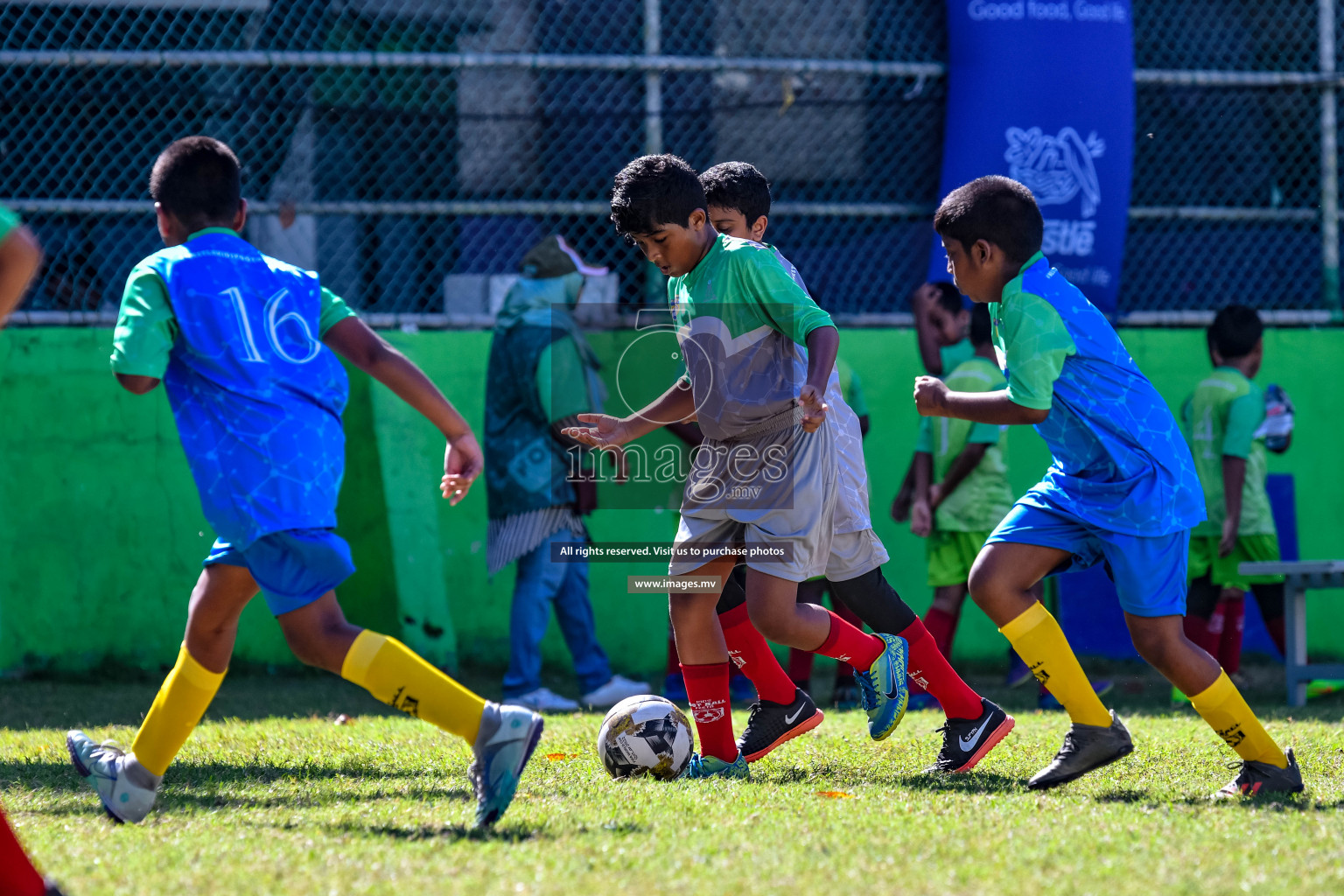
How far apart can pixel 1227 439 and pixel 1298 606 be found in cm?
89

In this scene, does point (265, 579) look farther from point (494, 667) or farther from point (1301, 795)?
point (494, 667)

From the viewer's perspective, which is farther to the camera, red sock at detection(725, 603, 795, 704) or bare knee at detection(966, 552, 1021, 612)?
red sock at detection(725, 603, 795, 704)

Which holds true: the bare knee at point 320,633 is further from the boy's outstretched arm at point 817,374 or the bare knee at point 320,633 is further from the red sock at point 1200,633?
the red sock at point 1200,633

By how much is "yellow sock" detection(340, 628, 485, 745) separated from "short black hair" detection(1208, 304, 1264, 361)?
491cm

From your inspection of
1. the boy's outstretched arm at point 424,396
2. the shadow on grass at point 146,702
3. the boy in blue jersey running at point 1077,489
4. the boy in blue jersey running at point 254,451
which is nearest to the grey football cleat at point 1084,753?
the boy in blue jersey running at point 1077,489

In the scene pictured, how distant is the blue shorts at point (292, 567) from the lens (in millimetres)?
3275

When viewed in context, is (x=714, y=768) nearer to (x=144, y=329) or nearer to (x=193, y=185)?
(x=144, y=329)

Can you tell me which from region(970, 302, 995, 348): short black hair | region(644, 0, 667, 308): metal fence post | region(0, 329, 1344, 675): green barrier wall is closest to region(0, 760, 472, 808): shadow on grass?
region(0, 329, 1344, 675): green barrier wall

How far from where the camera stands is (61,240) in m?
7.78

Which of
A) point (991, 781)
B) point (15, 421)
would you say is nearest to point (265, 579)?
point (991, 781)

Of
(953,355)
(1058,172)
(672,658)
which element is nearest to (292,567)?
(672,658)

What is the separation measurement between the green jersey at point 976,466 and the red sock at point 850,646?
2.10m

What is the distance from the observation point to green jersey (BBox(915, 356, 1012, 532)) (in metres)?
6.04

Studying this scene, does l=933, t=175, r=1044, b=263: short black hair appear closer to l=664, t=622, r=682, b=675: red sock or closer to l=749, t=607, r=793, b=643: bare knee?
l=749, t=607, r=793, b=643: bare knee
